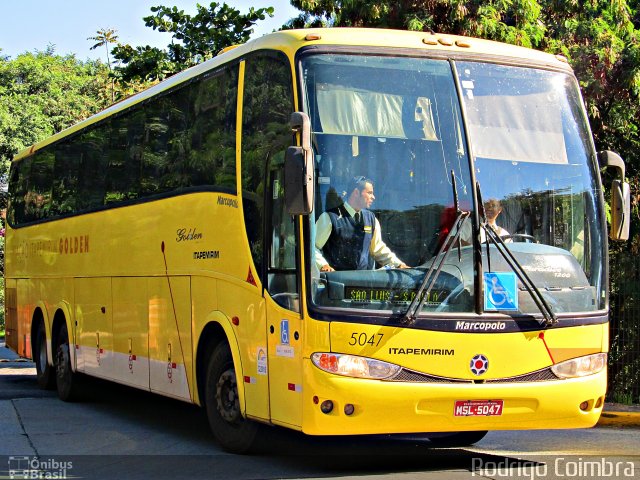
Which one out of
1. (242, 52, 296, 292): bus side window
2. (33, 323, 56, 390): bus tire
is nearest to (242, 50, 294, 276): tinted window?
(242, 52, 296, 292): bus side window

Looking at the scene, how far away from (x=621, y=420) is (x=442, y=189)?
5.92 meters

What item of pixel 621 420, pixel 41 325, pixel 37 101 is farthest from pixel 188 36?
pixel 37 101

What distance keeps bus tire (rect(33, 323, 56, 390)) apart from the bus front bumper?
9.03m

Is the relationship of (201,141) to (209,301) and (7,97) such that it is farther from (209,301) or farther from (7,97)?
(7,97)

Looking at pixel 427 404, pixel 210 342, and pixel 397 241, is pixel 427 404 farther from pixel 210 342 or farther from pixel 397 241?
pixel 210 342

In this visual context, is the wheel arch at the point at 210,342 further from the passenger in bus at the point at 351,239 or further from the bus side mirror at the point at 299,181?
the bus side mirror at the point at 299,181

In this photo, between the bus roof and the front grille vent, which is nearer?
the front grille vent

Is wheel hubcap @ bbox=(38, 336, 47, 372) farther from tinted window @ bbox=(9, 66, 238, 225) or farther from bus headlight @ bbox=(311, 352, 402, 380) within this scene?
bus headlight @ bbox=(311, 352, 402, 380)

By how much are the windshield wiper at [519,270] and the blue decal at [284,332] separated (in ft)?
5.50

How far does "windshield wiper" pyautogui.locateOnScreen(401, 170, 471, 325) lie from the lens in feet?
27.1

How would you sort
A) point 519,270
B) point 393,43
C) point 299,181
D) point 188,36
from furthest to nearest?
1. point 188,36
2. point 393,43
3. point 519,270
4. point 299,181

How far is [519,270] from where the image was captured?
8578 mm

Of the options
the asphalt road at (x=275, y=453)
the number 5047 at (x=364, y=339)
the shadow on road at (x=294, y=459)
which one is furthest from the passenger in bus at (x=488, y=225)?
the shadow on road at (x=294, y=459)

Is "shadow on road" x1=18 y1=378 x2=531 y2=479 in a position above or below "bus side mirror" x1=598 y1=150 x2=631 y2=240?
below
